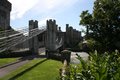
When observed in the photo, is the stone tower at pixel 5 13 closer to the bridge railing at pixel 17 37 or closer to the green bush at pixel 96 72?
the bridge railing at pixel 17 37

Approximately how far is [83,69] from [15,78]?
12091mm

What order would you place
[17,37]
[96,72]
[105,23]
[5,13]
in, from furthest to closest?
[5,13] < [17,37] < [105,23] < [96,72]

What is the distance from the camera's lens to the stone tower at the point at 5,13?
256ft

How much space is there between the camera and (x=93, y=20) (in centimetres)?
2475

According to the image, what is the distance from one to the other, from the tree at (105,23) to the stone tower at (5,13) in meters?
54.2

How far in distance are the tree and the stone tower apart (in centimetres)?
5424

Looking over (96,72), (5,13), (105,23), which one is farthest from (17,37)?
(5,13)

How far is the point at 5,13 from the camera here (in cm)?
8150

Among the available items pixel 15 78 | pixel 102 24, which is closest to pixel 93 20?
pixel 102 24

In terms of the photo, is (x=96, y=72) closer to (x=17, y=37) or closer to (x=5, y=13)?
(x=17, y=37)

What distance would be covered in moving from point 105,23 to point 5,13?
6063cm

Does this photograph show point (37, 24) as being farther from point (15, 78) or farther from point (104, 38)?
point (15, 78)

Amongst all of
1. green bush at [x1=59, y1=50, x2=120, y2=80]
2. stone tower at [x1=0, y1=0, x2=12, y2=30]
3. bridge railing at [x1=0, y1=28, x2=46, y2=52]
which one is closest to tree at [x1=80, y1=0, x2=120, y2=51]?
bridge railing at [x1=0, y1=28, x2=46, y2=52]

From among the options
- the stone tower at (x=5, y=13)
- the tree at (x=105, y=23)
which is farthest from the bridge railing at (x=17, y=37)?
the stone tower at (x=5, y=13)
